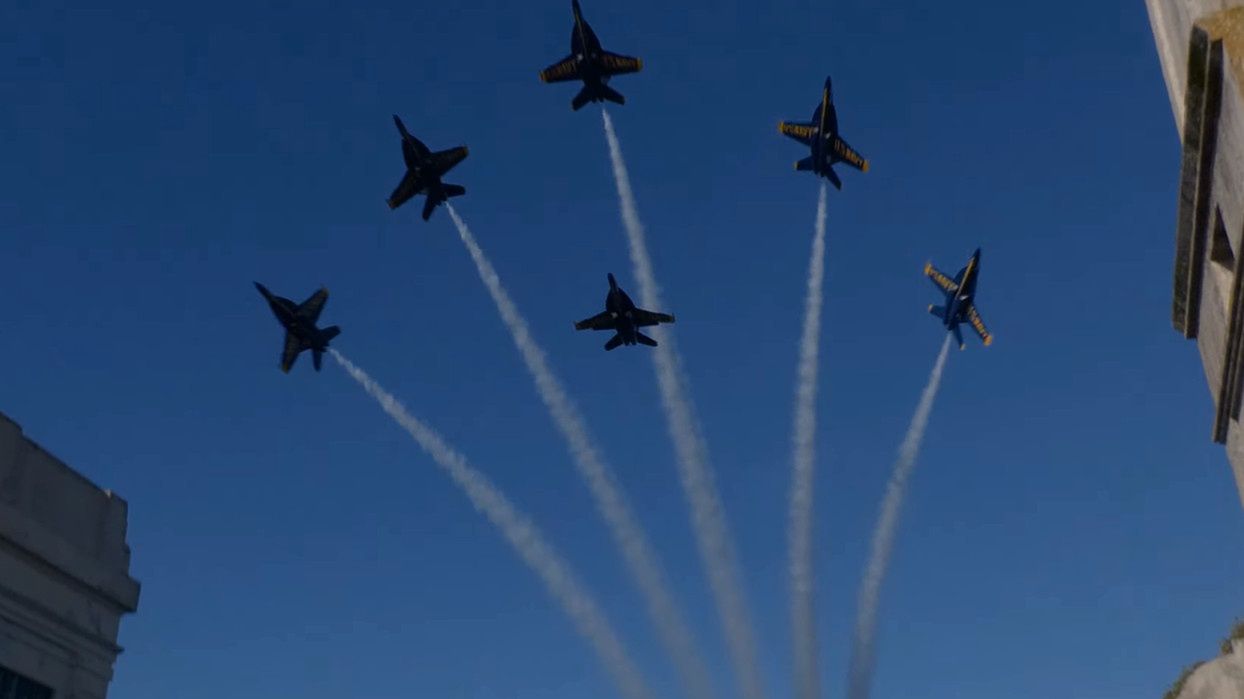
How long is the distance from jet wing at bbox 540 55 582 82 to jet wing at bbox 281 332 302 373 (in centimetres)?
1870

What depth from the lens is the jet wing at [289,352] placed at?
181 feet

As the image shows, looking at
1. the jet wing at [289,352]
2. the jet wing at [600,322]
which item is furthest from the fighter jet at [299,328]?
the jet wing at [600,322]

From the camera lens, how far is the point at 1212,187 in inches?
725

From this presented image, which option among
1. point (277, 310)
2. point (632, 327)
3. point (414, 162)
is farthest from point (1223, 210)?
point (277, 310)

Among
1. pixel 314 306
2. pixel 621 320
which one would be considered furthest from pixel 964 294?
pixel 314 306

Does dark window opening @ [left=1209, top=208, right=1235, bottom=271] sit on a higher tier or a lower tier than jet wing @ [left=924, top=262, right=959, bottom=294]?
lower

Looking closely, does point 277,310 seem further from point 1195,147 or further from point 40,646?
point 1195,147

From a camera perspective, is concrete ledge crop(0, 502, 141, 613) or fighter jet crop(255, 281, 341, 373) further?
fighter jet crop(255, 281, 341, 373)

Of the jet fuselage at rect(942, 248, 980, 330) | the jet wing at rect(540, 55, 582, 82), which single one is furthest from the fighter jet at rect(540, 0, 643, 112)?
the jet fuselage at rect(942, 248, 980, 330)

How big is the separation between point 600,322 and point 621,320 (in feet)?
3.46

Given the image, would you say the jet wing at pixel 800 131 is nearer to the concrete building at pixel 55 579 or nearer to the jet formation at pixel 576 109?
the jet formation at pixel 576 109

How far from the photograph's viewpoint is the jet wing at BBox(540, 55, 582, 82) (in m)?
52.2

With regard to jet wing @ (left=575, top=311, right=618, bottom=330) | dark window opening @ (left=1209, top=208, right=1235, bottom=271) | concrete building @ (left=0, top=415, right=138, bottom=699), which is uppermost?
jet wing @ (left=575, top=311, right=618, bottom=330)

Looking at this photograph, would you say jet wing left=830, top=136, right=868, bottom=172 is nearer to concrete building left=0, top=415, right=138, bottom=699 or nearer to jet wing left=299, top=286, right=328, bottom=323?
jet wing left=299, top=286, right=328, bottom=323
